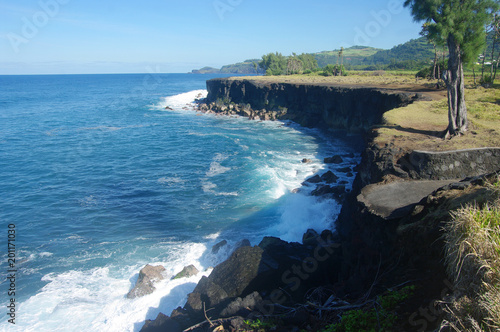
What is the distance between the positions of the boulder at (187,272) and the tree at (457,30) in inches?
631

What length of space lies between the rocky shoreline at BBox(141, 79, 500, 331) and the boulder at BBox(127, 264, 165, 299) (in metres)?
2.52

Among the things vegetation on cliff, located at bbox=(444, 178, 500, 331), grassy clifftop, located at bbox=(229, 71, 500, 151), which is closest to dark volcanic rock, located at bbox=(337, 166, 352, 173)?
grassy clifftop, located at bbox=(229, 71, 500, 151)

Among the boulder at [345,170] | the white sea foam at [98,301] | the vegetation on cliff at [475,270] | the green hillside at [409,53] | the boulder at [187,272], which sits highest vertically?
the green hillside at [409,53]

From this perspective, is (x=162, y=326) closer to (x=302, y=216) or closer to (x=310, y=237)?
(x=310, y=237)

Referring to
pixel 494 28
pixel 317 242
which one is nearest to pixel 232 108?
pixel 494 28

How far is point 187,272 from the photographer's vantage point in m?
15.2

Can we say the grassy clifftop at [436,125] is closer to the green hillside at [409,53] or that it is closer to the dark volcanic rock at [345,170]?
the dark volcanic rock at [345,170]

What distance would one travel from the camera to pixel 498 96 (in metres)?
28.8

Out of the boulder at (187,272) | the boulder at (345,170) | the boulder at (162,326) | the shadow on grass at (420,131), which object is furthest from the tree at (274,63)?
the boulder at (162,326)

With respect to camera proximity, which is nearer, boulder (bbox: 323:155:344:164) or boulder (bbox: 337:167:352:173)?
boulder (bbox: 337:167:352:173)

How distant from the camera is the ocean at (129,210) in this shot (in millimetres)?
14094

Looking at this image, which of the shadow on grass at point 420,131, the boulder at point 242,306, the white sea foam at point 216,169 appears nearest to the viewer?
the boulder at point 242,306

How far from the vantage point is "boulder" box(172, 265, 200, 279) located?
15.1 metres

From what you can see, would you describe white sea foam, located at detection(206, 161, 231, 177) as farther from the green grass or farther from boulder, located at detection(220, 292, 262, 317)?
the green grass
